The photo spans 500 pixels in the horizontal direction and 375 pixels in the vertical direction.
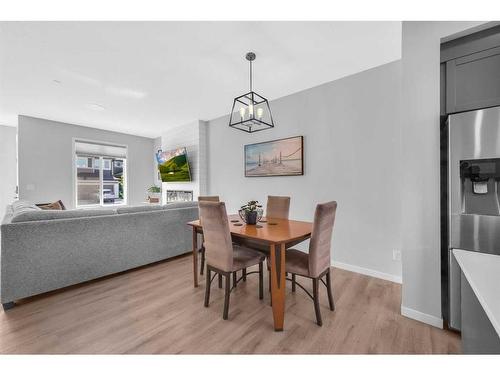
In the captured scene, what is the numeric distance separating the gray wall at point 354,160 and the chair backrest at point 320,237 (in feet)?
3.80

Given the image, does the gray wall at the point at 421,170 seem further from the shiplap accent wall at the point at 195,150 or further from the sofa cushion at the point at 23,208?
the shiplap accent wall at the point at 195,150

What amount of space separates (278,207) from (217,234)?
114 centimetres

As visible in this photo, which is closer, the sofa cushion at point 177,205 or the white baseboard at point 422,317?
the white baseboard at point 422,317

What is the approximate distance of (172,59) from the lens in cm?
251

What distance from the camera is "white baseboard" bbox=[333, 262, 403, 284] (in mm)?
2549

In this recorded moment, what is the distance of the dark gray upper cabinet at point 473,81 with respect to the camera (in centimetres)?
161

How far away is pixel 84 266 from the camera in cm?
244

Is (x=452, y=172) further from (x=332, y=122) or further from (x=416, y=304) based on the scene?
(x=332, y=122)

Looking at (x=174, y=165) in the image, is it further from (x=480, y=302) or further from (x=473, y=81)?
(x=480, y=302)

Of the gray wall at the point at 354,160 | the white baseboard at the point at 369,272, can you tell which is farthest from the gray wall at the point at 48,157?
the white baseboard at the point at 369,272

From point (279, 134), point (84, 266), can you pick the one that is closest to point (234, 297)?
point (84, 266)

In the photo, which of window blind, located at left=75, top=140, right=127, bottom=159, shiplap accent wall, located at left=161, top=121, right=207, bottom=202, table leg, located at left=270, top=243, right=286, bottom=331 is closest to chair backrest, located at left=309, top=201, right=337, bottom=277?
table leg, located at left=270, top=243, right=286, bottom=331

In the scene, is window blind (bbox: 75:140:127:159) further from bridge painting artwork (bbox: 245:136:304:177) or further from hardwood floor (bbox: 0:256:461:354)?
hardwood floor (bbox: 0:256:461:354)

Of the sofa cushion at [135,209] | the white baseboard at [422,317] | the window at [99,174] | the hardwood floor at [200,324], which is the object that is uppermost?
the window at [99,174]
